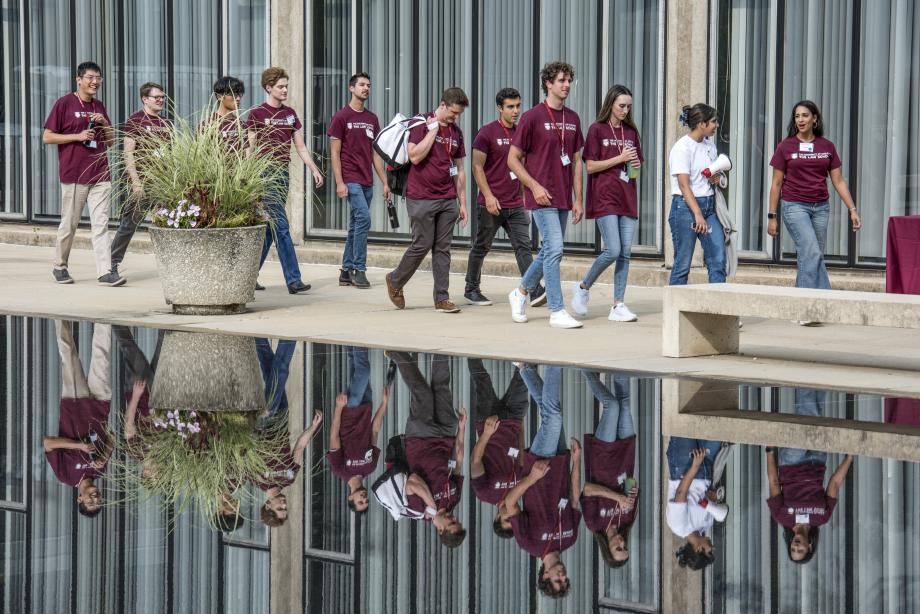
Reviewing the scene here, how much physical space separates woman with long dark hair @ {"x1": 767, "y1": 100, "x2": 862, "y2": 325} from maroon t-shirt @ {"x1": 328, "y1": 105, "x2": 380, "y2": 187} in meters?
4.26

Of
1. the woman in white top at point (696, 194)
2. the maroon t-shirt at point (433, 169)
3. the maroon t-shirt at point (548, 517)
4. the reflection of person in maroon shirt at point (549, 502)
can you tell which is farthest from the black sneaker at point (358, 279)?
the maroon t-shirt at point (548, 517)

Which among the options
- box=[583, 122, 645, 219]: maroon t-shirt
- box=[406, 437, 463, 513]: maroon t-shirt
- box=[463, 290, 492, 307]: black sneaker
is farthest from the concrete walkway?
box=[406, 437, 463, 513]: maroon t-shirt

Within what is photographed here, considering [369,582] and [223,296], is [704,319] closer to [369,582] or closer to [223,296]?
[223,296]

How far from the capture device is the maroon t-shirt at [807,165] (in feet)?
43.3

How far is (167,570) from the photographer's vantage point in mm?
5922

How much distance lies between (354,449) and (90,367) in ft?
10.9

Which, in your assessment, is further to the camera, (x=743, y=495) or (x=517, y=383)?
(x=517, y=383)

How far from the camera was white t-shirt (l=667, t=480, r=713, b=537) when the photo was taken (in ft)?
21.4

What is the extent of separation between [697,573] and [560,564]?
0.48 m

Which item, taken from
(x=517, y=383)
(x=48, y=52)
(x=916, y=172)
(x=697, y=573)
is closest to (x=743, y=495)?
(x=697, y=573)

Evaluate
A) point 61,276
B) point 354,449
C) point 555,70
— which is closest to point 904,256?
point 555,70

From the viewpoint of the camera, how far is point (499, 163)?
14250mm

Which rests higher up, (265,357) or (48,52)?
(48,52)

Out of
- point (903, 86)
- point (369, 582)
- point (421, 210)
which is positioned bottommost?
point (369, 582)
